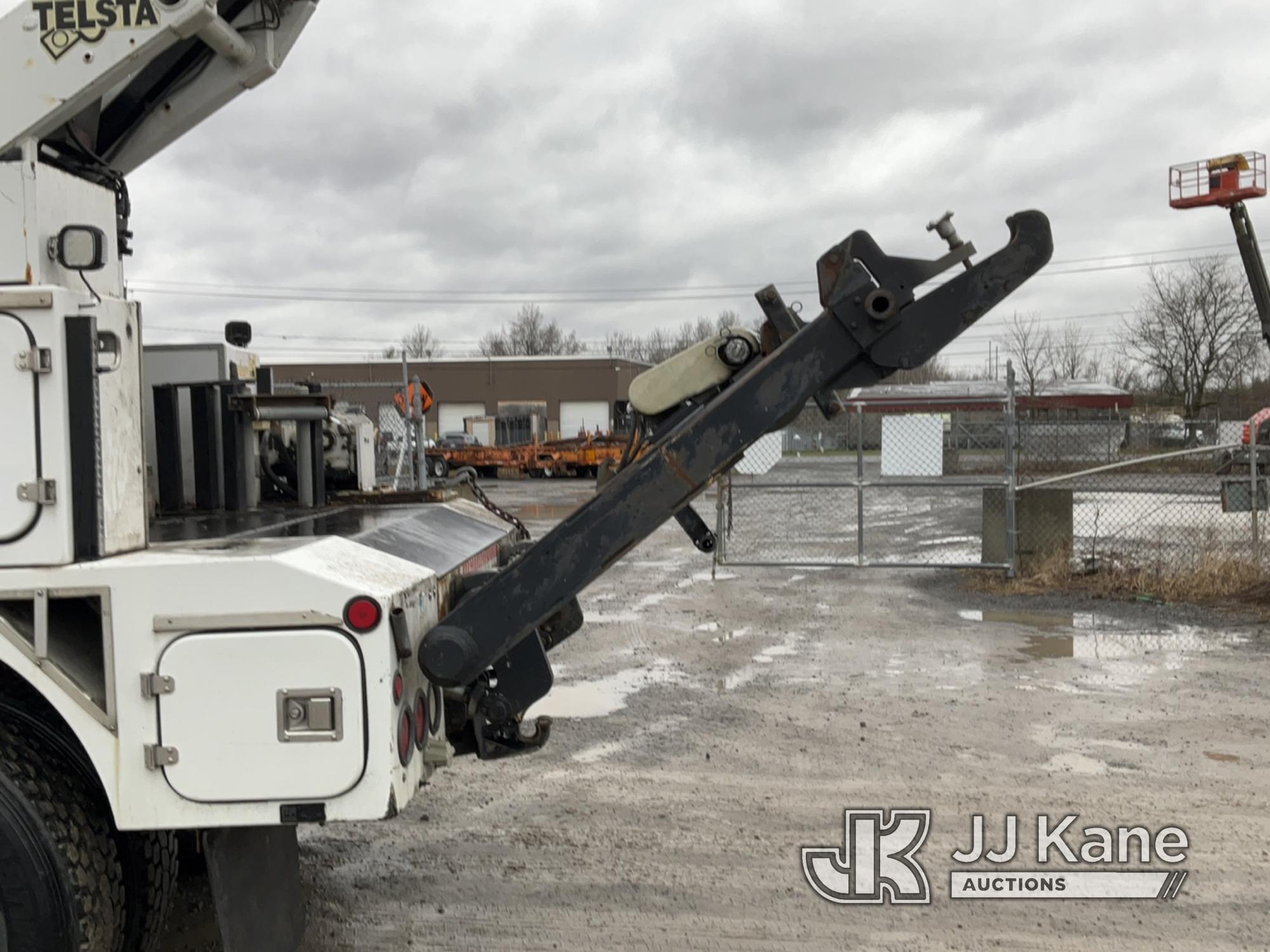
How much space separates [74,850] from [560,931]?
1762mm

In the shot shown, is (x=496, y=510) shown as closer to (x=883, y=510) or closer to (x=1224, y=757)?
(x=1224, y=757)

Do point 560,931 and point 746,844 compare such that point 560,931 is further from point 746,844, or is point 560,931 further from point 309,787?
point 309,787

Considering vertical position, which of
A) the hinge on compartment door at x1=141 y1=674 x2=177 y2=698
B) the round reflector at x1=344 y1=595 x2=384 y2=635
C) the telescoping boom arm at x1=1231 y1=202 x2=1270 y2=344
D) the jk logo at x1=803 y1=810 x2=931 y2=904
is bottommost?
the jk logo at x1=803 y1=810 x2=931 y2=904

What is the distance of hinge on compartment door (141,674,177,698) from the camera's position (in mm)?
2889

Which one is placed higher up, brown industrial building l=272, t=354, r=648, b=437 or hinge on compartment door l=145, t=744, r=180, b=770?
brown industrial building l=272, t=354, r=648, b=437

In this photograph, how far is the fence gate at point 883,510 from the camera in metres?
11.8

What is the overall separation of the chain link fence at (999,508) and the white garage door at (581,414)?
23.9m

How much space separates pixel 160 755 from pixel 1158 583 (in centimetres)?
991

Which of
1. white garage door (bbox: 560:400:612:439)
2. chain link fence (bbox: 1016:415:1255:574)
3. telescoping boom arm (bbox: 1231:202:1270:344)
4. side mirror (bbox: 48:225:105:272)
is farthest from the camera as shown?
white garage door (bbox: 560:400:612:439)

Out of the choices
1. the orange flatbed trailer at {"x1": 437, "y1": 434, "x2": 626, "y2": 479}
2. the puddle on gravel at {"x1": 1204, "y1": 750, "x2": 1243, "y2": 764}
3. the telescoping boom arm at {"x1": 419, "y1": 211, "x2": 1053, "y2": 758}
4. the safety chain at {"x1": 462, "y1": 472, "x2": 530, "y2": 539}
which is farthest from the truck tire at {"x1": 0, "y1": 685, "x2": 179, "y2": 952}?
the orange flatbed trailer at {"x1": 437, "y1": 434, "x2": 626, "y2": 479}

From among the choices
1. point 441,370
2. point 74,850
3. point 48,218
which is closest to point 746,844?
point 74,850

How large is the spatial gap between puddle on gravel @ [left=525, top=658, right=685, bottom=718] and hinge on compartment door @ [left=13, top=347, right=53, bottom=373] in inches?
165

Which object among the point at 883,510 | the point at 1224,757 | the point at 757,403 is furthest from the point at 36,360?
the point at 883,510

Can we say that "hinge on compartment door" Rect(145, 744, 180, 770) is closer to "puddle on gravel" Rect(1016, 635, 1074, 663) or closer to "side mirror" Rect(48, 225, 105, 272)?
"side mirror" Rect(48, 225, 105, 272)
